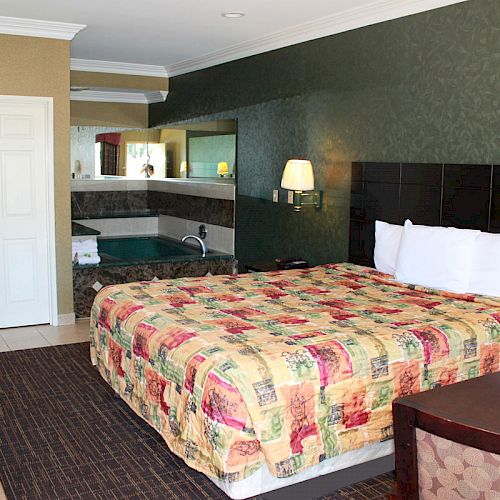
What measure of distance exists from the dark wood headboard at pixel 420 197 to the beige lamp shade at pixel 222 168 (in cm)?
196

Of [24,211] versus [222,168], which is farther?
[222,168]

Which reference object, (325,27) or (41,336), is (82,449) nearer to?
(41,336)

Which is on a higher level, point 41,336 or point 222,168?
point 222,168

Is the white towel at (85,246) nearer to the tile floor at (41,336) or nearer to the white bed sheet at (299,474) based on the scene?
the tile floor at (41,336)

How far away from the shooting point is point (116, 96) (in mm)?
8250

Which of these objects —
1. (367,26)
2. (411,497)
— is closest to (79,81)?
(367,26)

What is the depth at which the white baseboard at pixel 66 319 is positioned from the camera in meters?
5.68

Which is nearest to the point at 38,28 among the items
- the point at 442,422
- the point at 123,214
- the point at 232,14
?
the point at 232,14

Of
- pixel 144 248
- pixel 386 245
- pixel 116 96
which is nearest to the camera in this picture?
pixel 386 245

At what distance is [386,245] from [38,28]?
3.28m

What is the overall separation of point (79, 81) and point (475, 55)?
4695mm

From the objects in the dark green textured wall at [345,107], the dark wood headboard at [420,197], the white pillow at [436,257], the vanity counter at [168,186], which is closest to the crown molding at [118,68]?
the dark green textured wall at [345,107]

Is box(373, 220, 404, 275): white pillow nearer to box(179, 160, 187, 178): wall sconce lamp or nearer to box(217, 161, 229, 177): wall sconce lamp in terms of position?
box(217, 161, 229, 177): wall sconce lamp

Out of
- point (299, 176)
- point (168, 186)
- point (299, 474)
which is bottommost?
point (299, 474)
